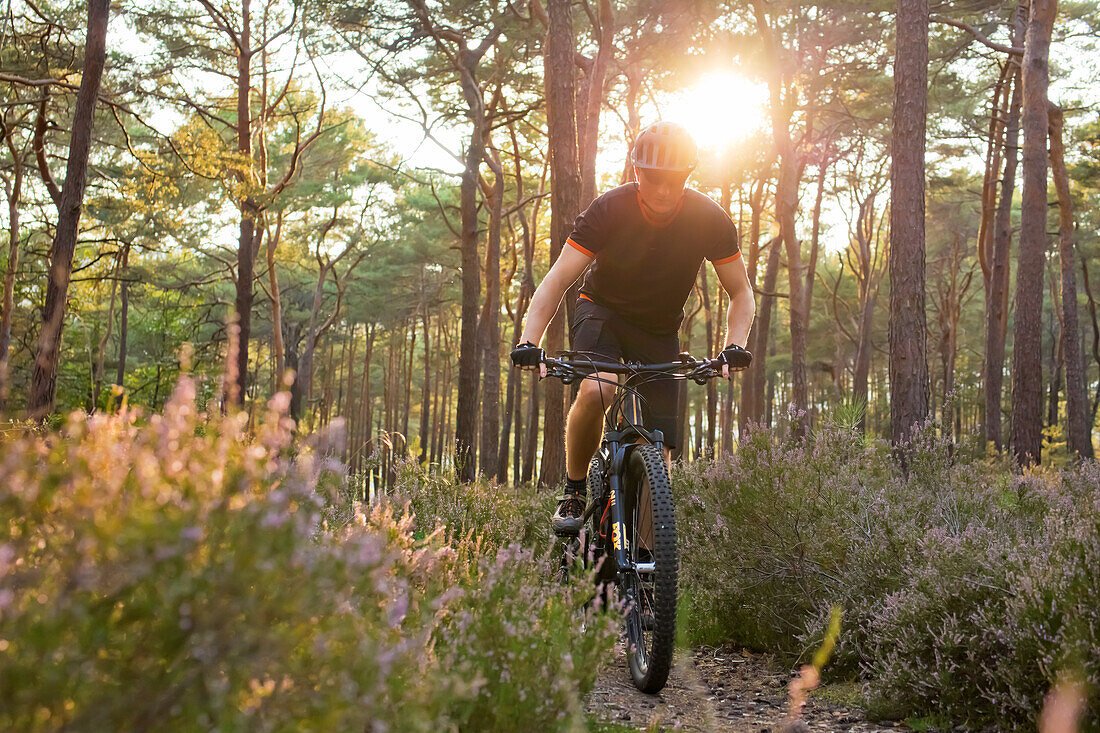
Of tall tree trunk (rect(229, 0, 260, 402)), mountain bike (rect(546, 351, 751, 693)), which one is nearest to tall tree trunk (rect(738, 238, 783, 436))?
tall tree trunk (rect(229, 0, 260, 402))

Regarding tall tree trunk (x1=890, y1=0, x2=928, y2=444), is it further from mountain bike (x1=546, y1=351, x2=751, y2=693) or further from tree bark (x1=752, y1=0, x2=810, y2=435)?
tree bark (x1=752, y1=0, x2=810, y2=435)

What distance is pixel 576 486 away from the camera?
481 cm

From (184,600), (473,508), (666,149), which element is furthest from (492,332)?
(184,600)

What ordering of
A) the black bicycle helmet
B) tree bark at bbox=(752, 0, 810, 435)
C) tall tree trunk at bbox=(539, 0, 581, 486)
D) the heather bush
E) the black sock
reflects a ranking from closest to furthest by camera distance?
the black bicycle helmet
the black sock
the heather bush
tall tree trunk at bbox=(539, 0, 581, 486)
tree bark at bbox=(752, 0, 810, 435)

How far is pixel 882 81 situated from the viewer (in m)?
20.7

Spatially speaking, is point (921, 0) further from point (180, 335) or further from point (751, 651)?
point (180, 335)

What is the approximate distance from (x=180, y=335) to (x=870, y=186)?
84.3ft

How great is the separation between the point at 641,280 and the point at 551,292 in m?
0.53

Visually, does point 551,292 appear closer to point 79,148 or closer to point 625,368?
point 625,368

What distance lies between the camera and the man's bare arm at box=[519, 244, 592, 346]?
14.1 feet

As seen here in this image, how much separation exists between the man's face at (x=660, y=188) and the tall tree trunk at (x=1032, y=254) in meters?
9.73

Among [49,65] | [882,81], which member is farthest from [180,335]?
[882,81]

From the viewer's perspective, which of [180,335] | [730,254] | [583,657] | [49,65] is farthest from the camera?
[180,335]

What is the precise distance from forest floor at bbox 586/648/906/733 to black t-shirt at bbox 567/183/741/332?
184cm
